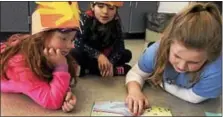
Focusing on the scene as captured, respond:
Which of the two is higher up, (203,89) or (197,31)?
(197,31)

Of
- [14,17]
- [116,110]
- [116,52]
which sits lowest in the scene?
[116,110]

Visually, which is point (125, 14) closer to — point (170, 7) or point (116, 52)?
point (170, 7)

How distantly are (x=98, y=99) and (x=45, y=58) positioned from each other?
0.23 metres

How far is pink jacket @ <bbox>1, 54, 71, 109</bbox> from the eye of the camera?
1.04 metres

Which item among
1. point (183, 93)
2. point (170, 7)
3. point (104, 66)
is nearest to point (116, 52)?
point (104, 66)

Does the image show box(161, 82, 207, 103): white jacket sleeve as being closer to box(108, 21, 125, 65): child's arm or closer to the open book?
the open book

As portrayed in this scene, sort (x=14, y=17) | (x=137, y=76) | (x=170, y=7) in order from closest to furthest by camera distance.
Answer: (x=137, y=76) < (x=14, y=17) < (x=170, y=7)

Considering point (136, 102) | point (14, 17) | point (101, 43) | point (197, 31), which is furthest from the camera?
point (14, 17)

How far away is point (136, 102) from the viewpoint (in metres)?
1.11

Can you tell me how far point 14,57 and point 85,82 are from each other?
12.2 inches

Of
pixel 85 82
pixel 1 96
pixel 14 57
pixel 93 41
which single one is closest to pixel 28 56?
pixel 14 57

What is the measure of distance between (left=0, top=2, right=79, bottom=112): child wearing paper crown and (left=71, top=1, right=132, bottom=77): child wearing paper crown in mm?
265

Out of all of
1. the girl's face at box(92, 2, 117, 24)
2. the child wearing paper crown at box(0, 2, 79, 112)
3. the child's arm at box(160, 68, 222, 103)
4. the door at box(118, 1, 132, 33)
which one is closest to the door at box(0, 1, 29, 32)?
the door at box(118, 1, 132, 33)

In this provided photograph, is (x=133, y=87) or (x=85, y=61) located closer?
(x=133, y=87)
